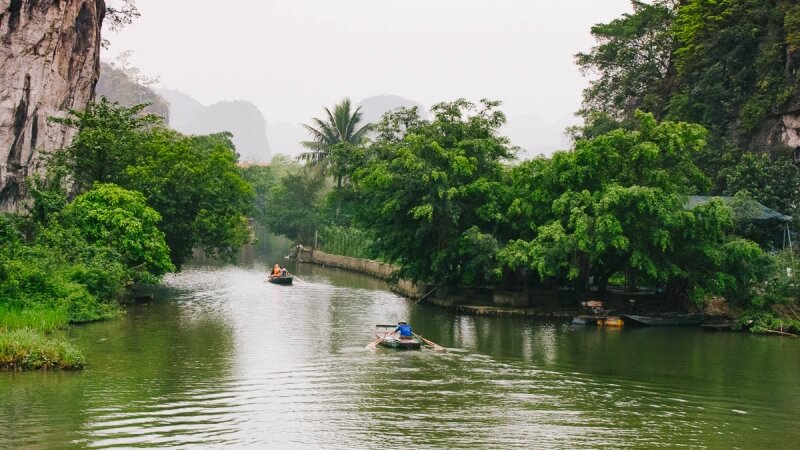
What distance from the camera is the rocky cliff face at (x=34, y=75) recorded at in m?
30.5

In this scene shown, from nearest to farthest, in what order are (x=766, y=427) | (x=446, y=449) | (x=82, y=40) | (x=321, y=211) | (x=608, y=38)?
(x=446, y=449) < (x=766, y=427) < (x=82, y=40) < (x=608, y=38) < (x=321, y=211)

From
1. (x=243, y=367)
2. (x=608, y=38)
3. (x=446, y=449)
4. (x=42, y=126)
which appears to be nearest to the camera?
(x=446, y=449)

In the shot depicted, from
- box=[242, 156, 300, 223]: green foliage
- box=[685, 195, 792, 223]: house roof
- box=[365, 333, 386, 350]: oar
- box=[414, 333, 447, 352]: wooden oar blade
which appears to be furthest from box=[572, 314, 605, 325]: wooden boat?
box=[242, 156, 300, 223]: green foliage

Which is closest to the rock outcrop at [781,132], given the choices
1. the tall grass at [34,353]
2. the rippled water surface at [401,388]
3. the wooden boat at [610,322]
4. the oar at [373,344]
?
the rippled water surface at [401,388]

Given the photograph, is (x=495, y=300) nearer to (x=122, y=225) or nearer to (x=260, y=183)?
(x=122, y=225)

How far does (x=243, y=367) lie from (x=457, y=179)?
55.2ft

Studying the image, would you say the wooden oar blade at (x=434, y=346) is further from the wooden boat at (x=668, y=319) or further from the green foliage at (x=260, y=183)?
the green foliage at (x=260, y=183)

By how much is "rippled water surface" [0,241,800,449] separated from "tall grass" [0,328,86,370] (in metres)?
0.46

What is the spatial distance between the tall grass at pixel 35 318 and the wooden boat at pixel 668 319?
20.2 meters

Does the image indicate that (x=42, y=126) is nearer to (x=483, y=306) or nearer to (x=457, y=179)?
(x=457, y=179)

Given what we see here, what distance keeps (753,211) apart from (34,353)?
26548 mm

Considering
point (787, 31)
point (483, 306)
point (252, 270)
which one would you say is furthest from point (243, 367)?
point (252, 270)

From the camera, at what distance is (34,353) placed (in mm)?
18875

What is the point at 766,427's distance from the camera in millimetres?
15789
